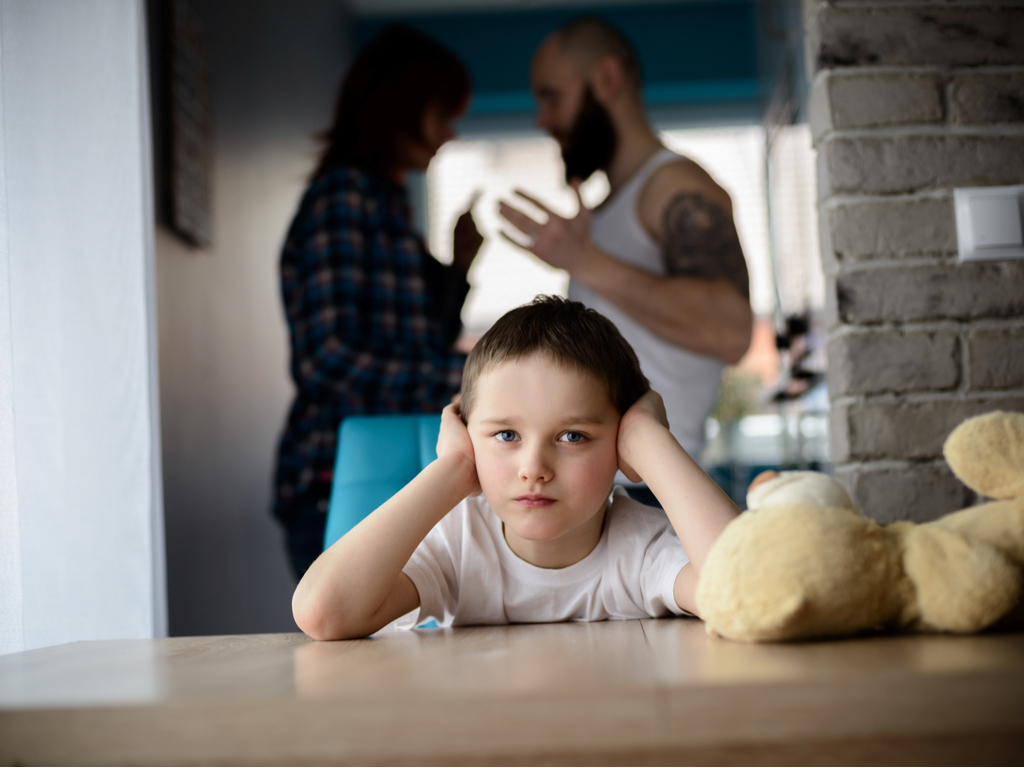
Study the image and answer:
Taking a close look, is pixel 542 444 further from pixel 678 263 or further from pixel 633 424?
pixel 678 263

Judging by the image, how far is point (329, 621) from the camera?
78cm

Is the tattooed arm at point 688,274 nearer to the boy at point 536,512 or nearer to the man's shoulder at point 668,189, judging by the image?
the man's shoulder at point 668,189

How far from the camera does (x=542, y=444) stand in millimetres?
855

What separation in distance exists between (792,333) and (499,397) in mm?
2107

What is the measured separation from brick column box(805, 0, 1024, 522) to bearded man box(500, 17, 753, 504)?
0.54 metres

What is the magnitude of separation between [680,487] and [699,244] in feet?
3.73

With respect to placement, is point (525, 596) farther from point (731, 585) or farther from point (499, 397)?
point (731, 585)

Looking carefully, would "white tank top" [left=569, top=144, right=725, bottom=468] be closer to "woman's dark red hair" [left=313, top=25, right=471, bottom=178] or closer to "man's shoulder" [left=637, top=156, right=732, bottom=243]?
"man's shoulder" [left=637, top=156, right=732, bottom=243]

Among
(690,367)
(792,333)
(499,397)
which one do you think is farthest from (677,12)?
(499,397)

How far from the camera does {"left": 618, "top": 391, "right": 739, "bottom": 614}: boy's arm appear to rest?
0.79 metres

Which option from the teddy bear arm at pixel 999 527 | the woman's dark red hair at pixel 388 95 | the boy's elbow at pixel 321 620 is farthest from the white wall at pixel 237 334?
the teddy bear arm at pixel 999 527

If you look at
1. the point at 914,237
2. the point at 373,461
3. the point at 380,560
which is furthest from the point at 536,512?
the point at 914,237

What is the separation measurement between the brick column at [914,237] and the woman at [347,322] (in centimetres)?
103

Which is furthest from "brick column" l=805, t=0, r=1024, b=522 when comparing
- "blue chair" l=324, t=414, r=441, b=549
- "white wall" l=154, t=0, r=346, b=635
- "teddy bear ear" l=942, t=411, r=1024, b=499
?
"white wall" l=154, t=0, r=346, b=635
